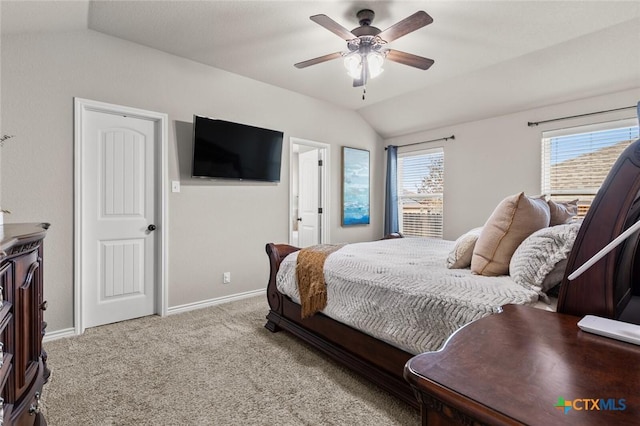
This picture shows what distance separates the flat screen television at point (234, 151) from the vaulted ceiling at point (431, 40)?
0.69 metres

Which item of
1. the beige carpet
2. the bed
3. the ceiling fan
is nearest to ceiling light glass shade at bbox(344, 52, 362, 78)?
the ceiling fan

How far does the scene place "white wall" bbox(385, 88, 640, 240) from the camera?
138 inches

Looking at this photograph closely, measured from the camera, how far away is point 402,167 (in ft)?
17.7

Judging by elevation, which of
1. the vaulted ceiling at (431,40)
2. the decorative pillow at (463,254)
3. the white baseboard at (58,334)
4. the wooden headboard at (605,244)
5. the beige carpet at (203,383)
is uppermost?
the vaulted ceiling at (431,40)

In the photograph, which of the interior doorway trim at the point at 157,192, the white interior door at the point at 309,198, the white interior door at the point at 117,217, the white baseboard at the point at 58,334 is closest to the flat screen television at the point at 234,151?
the interior doorway trim at the point at 157,192

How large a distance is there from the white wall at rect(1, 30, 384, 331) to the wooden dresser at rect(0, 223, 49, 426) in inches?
62.8

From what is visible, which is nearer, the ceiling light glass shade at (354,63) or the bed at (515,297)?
the bed at (515,297)

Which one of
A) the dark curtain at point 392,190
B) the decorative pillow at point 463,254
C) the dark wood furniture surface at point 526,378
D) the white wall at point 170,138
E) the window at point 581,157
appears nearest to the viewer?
the dark wood furniture surface at point 526,378

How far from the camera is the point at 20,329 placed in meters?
1.19

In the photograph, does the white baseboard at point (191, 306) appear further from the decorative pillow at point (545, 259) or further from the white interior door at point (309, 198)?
the decorative pillow at point (545, 259)

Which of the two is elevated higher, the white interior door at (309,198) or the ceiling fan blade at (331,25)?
the ceiling fan blade at (331,25)

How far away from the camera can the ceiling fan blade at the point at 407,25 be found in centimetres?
204

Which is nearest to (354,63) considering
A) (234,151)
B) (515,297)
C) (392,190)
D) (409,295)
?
(234,151)
